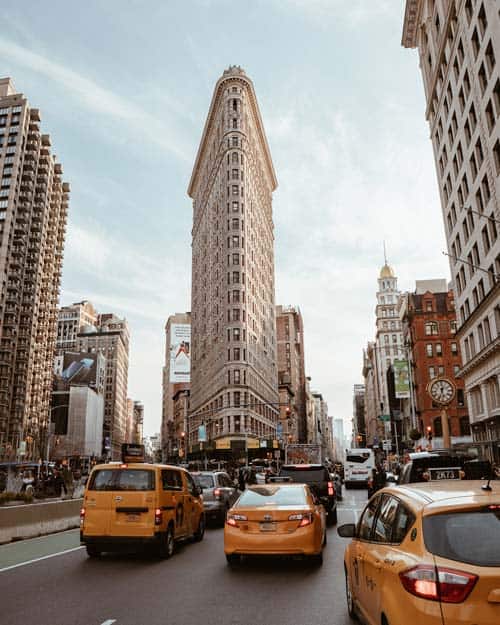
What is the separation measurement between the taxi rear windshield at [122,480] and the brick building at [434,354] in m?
65.3

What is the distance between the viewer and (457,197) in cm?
4412

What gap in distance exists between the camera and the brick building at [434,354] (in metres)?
72.4

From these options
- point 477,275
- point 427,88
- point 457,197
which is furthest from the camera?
point 427,88

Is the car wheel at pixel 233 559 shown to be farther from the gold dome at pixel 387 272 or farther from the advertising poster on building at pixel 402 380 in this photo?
the gold dome at pixel 387 272

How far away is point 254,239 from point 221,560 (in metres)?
89.3

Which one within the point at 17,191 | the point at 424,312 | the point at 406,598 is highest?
the point at 17,191

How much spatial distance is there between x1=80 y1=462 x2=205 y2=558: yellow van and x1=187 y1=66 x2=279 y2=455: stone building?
205 ft

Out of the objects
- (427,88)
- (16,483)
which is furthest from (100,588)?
(427,88)

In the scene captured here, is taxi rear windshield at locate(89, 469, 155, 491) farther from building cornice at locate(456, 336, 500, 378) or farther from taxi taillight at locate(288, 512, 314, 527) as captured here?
building cornice at locate(456, 336, 500, 378)

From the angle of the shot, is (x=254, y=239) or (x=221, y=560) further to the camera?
(x=254, y=239)

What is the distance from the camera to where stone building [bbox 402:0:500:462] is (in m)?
35.4

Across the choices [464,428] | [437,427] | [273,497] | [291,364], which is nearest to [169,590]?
[273,497]

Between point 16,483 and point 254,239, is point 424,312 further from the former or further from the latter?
point 16,483

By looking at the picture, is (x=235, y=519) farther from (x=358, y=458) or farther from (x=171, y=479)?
(x=358, y=458)
